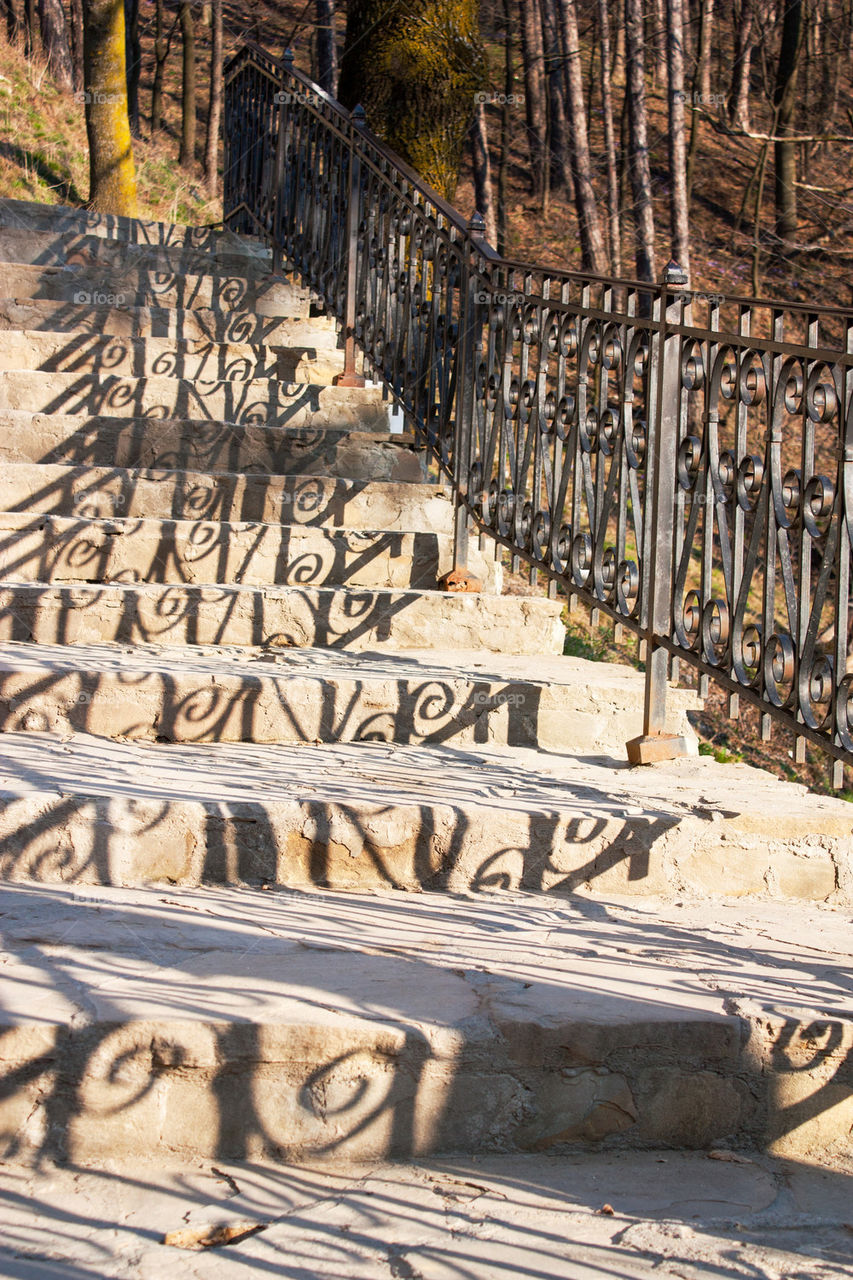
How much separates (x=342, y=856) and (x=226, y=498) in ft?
7.48

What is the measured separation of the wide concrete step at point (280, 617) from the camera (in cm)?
371

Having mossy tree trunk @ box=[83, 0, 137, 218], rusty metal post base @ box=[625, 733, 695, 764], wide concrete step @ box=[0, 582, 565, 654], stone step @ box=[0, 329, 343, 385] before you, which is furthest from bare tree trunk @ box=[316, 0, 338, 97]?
rusty metal post base @ box=[625, 733, 695, 764]

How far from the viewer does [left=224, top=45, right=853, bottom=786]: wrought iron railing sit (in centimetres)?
261

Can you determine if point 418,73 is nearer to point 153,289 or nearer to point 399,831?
point 153,289

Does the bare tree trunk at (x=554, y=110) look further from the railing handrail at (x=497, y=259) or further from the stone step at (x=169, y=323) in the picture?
the stone step at (x=169, y=323)

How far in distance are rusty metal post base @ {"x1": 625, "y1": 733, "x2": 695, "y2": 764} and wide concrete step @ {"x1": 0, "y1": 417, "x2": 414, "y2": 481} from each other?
2.14 m

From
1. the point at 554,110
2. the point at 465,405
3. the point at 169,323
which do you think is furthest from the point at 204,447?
the point at 554,110

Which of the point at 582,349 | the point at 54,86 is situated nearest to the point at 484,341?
the point at 582,349

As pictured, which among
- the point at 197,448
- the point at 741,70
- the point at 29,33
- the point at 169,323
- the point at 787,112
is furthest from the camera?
the point at 741,70

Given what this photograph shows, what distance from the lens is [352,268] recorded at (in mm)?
5750

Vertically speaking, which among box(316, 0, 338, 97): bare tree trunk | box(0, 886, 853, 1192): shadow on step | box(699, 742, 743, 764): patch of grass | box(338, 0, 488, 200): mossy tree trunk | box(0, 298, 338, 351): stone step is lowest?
box(699, 742, 743, 764): patch of grass

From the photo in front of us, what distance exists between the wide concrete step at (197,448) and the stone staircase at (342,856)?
0.02 m

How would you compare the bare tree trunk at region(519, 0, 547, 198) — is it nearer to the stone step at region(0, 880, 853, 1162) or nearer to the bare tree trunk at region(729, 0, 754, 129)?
the bare tree trunk at region(729, 0, 754, 129)

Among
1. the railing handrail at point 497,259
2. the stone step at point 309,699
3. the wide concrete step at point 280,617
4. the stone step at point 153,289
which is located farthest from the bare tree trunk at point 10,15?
the stone step at point 309,699
